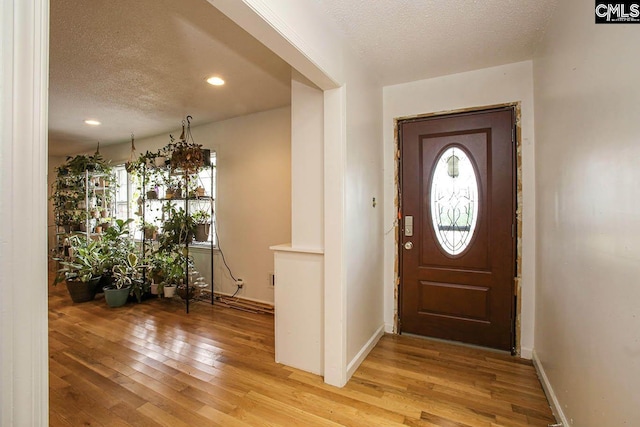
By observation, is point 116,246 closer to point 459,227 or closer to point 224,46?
point 224,46

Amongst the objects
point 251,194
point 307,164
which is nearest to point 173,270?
point 251,194

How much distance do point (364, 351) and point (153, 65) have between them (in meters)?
3.07

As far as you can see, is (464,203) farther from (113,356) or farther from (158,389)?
(113,356)

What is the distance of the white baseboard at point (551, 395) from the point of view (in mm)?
1691

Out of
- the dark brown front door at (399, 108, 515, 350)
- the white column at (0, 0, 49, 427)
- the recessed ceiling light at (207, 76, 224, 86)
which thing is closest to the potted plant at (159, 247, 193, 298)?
the recessed ceiling light at (207, 76, 224, 86)

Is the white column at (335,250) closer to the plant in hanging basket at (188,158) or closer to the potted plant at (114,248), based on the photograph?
the plant in hanging basket at (188,158)

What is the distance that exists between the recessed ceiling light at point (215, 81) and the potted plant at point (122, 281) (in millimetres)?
2720

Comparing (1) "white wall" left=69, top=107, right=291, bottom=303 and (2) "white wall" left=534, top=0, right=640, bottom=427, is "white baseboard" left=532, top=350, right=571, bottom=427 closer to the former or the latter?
(2) "white wall" left=534, top=0, right=640, bottom=427

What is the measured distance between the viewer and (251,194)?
4.07m

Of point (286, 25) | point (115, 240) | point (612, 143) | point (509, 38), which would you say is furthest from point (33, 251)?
point (115, 240)

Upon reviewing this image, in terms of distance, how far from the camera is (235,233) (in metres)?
4.23

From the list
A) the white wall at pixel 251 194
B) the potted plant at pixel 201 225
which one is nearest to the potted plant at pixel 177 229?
the potted plant at pixel 201 225

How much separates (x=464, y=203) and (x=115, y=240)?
4.82 metres

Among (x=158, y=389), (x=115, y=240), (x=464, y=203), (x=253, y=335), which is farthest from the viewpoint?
(x=115, y=240)
